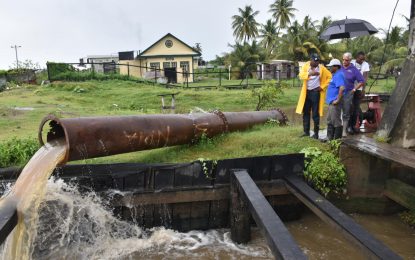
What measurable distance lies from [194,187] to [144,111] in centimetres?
799

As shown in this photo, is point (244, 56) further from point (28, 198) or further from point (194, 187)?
point (28, 198)

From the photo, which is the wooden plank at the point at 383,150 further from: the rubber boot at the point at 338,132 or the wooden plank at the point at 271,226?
the wooden plank at the point at 271,226

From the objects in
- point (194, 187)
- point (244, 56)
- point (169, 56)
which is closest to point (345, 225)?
point (194, 187)

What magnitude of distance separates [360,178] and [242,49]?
34606mm

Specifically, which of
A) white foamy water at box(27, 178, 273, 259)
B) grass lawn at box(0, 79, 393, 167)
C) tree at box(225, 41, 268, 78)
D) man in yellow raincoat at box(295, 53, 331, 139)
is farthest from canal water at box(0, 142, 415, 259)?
tree at box(225, 41, 268, 78)

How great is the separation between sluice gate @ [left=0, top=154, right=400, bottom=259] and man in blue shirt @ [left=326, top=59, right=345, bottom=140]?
1345 millimetres

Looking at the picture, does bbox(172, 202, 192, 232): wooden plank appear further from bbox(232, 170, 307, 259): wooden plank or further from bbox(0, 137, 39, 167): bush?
bbox(0, 137, 39, 167): bush

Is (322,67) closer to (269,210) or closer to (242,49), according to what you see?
(269,210)

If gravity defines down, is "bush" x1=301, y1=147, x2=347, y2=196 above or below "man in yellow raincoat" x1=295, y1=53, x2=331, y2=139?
below

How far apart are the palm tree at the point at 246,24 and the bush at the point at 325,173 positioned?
4782cm

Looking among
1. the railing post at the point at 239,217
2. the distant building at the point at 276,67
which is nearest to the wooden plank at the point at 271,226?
the railing post at the point at 239,217

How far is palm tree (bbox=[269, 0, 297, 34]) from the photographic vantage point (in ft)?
168

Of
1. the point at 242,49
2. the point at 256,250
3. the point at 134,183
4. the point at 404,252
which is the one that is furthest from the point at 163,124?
the point at 242,49

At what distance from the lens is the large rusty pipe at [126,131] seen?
4.84m
